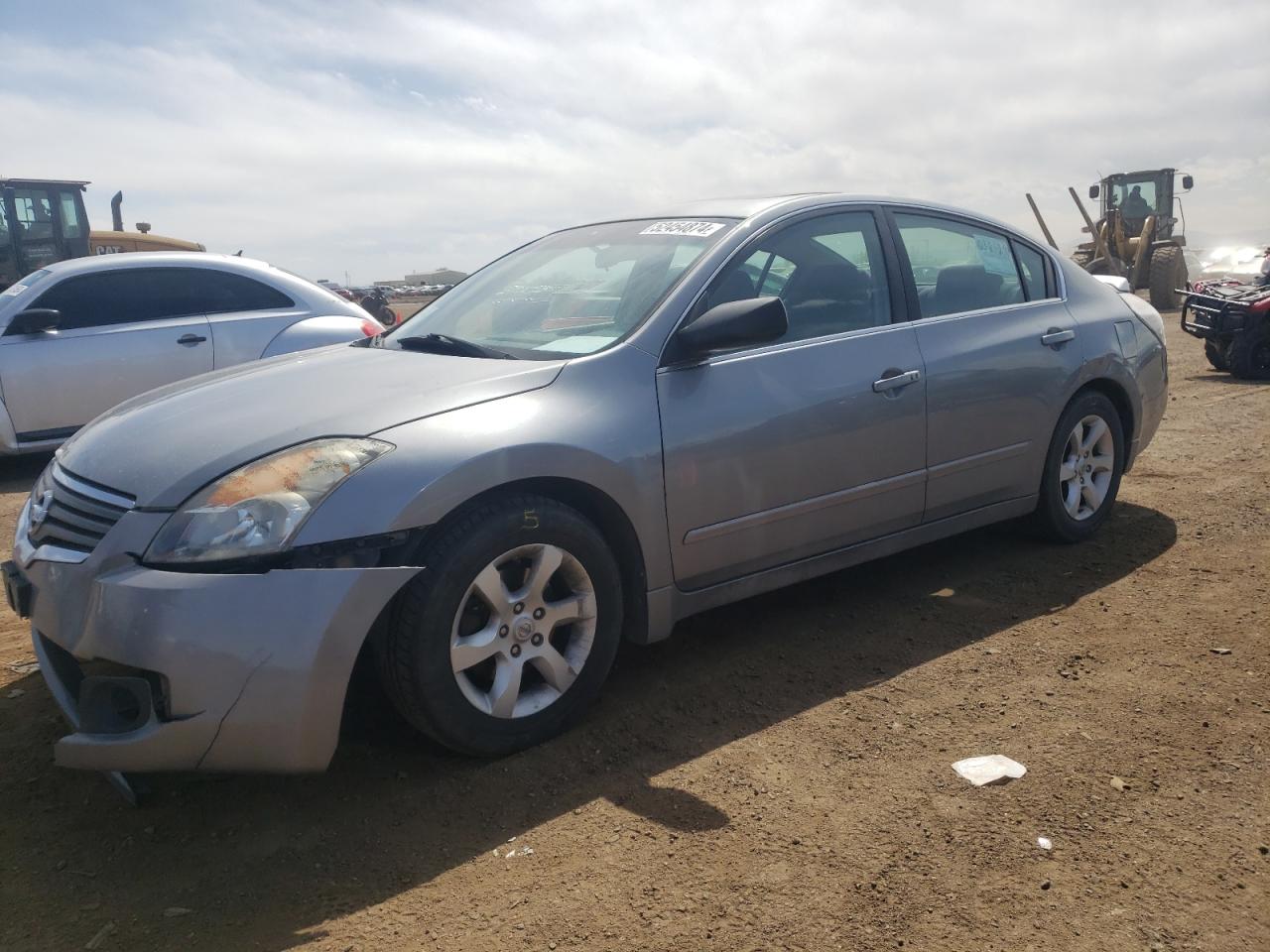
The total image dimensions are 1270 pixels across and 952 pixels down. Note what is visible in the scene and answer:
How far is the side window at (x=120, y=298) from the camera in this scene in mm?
Result: 7461

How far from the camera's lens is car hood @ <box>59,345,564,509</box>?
282 centimetres

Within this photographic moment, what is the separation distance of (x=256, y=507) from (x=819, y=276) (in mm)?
2219

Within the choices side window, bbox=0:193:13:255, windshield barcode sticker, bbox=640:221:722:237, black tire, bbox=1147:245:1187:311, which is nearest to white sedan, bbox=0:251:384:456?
windshield barcode sticker, bbox=640:221:722:237

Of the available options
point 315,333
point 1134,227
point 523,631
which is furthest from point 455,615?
point 1134,227

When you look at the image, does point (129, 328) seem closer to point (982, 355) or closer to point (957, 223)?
point (957, 223)

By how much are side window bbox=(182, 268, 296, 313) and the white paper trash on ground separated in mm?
6376

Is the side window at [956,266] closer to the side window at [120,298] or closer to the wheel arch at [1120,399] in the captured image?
the wheel arch at [1120,399]

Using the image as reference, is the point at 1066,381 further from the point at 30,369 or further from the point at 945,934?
the point at 30,369

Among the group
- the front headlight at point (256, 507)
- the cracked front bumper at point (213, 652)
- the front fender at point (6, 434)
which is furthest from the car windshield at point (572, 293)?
the front fender at point (6, 434)

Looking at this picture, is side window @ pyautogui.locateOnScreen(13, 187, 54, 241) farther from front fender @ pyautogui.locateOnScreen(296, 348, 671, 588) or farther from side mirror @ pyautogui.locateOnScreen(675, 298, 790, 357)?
side mirror @ pyautogui.locateOnScreen(675, 298, 790, 357)

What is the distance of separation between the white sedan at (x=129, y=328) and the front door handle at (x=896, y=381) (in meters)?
4.25

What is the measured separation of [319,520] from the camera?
2674 mm

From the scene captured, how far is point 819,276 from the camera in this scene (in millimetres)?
3965

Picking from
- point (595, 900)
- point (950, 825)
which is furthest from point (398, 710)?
point (950, 825)
